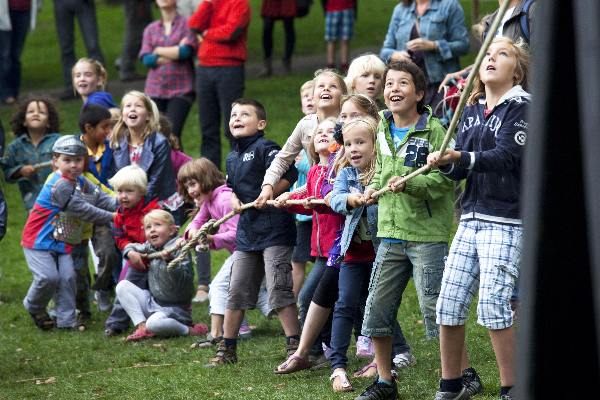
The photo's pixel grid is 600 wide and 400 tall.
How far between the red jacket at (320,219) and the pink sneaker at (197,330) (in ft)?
6.56

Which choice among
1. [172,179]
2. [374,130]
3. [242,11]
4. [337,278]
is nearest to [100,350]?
[172,179]

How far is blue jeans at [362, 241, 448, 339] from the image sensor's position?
5.77 meters

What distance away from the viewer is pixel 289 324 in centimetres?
742

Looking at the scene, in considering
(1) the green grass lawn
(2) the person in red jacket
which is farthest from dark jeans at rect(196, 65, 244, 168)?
(1) the green grass lawn

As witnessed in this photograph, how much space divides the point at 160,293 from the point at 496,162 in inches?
161

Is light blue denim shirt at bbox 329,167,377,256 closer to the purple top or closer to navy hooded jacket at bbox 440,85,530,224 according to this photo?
navy hooded jacket at bbox 440,85,530,224

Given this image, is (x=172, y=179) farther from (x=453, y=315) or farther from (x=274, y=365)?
(x=453, y=315)

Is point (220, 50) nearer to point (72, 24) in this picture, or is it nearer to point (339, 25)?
point (72, 24)

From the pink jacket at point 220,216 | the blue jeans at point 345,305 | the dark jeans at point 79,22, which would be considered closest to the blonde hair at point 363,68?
the pink jacket at point 220,216

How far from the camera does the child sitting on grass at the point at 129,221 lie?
8.87m

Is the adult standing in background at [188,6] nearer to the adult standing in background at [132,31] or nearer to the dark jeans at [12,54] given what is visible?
the adult standing in background at [132,31]

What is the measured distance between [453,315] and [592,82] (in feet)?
13.0

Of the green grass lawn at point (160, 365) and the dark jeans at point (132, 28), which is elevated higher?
the dark jeans at point (132, 28)

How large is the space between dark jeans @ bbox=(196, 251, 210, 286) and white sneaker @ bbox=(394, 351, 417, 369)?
134 inches
